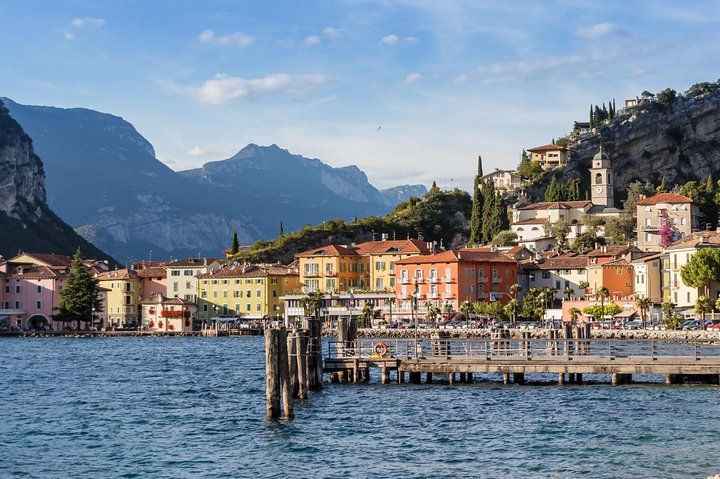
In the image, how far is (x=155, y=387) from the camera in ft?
188

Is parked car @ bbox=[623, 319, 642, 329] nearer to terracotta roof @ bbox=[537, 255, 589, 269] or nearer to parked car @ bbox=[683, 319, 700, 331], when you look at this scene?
parked car @ bbox=[683, 319, 700, 331]

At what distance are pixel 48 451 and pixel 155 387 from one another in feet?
68.2

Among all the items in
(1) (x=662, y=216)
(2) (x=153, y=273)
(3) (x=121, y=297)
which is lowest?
(3) (x=121, y=297)

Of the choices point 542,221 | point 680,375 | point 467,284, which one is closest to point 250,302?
point 467,284

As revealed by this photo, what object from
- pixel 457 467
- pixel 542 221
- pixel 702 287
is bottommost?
pixel 457 467

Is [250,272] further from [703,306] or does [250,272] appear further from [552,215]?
[703,306]

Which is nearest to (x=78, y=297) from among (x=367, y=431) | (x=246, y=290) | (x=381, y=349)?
(x=246, y=290)

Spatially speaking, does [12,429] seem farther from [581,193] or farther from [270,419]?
[581,193]

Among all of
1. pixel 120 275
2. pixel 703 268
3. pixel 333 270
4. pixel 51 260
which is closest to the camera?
pixel 703 268

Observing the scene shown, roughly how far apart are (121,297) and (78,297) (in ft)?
37.5

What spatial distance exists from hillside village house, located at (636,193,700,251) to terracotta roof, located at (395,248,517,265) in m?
23.9

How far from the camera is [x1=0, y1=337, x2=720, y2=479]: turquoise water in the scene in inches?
1273

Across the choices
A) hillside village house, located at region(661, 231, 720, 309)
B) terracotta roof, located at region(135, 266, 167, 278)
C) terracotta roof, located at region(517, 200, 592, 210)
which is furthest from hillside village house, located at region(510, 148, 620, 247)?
terracotta roof, located at region(135, 266, 167, 278)

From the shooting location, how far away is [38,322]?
5920 inches
